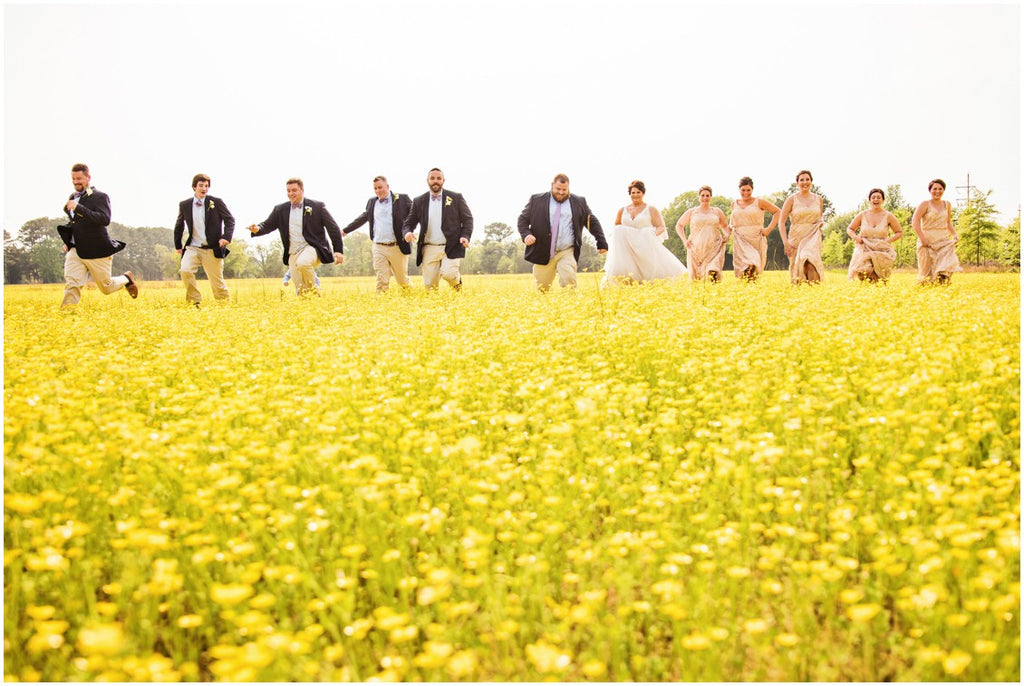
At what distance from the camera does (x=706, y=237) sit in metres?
16.2

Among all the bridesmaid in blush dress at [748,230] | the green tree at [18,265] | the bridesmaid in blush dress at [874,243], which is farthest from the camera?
the green tree at [18,265]

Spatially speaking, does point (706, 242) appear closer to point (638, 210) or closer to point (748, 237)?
point (748, 237)

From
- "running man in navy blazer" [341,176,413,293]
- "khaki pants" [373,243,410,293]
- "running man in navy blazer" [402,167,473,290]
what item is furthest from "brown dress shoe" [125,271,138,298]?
"running man in navy blazer" [402,167,473,290]

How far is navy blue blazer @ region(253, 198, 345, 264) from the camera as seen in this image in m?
13.9

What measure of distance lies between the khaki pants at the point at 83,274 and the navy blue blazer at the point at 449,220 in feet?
18.4

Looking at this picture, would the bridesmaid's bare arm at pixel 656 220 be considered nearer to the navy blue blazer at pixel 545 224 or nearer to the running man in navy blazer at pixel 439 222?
A: the navy blue blazer at pixel 545 224

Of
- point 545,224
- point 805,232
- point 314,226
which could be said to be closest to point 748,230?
point 805,232

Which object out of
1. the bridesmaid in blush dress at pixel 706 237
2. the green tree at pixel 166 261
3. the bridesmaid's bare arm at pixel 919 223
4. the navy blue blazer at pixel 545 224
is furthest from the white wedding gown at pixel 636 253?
the green tree at pixel 166 261

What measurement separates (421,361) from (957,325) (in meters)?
5.56

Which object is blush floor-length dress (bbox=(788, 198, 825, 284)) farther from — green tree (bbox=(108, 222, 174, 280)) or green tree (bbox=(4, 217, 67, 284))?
green tree (bbox=(108, 222, 174, 280))

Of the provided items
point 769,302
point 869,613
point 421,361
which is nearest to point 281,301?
point 421,361

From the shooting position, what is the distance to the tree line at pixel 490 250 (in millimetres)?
46656

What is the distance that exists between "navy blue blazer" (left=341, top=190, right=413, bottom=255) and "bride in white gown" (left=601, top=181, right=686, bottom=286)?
4352mm

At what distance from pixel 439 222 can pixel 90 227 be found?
20.7 feet
